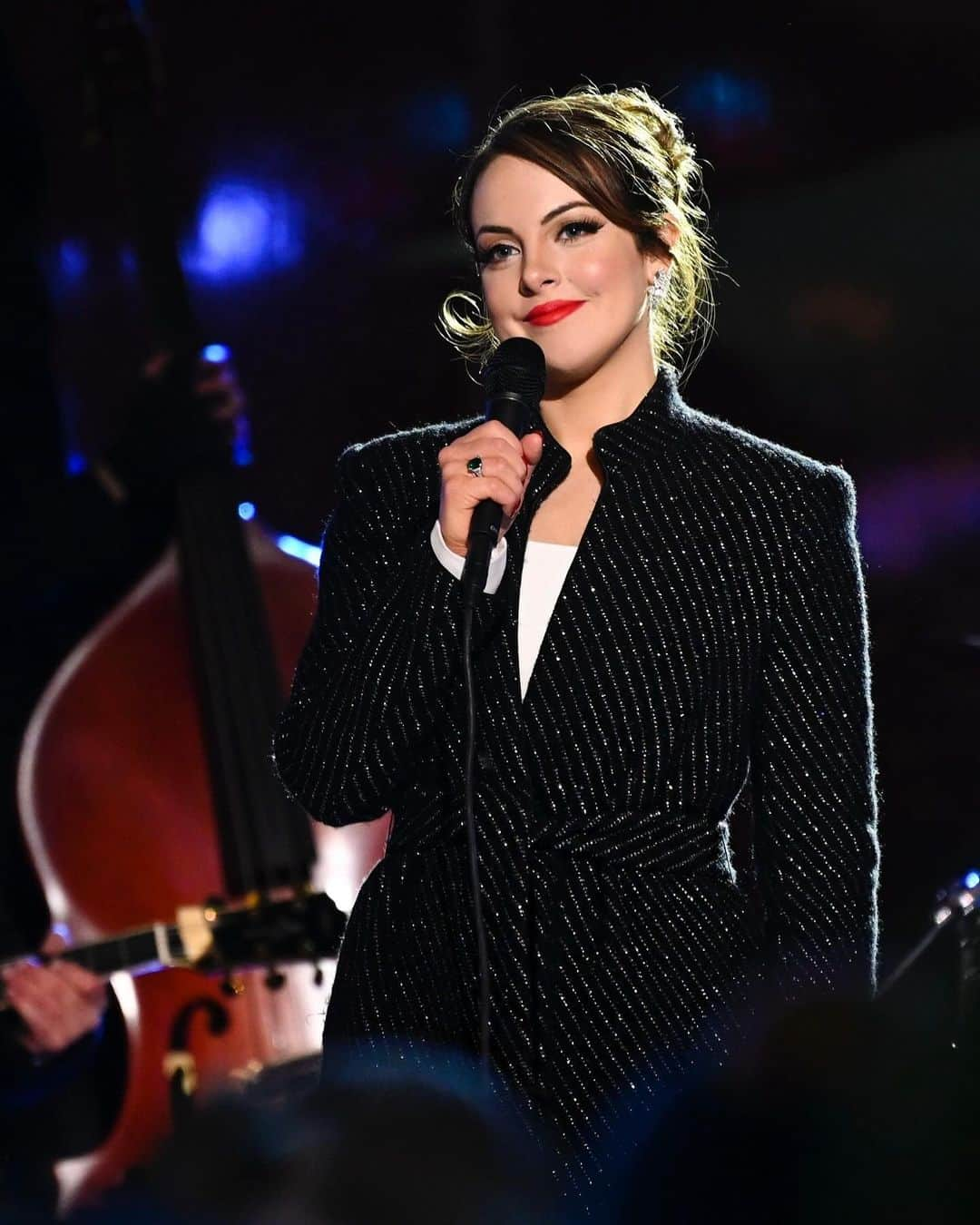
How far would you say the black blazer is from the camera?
1150 millimetres

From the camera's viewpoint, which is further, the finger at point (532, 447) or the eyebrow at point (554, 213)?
the eyebrow at point (554, 213)

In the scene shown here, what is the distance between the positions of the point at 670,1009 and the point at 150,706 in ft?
2.84

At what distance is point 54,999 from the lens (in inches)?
65.9

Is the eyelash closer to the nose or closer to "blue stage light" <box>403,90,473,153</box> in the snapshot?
the nose

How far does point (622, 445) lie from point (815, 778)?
12.1 inches

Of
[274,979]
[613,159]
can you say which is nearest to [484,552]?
[613,159]

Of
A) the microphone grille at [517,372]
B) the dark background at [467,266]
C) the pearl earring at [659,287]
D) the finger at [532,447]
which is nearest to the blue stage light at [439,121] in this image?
the dark background at [467,266]

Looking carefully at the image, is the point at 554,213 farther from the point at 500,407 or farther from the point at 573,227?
the point at 500,407

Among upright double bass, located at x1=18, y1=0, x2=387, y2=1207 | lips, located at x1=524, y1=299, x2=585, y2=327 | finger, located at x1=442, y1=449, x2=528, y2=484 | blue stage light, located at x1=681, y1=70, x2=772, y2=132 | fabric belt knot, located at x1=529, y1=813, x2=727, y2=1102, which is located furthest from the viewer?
blue stage light, located at x1=681, y1=70, x2=772, y2=132

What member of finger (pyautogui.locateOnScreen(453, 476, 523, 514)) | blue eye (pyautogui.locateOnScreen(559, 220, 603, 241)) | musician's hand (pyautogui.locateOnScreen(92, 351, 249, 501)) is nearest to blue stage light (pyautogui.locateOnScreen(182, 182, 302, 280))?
musician's hand (pyautogui.locateOnScreen(92, 351, 249, 501))

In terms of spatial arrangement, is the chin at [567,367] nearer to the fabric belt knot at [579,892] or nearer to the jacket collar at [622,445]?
A: the jacket collar at [622,445]

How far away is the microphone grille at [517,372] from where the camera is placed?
3.66ft

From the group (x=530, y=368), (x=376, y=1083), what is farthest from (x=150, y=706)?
(x=376, y=1083)

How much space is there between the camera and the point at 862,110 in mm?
1970
